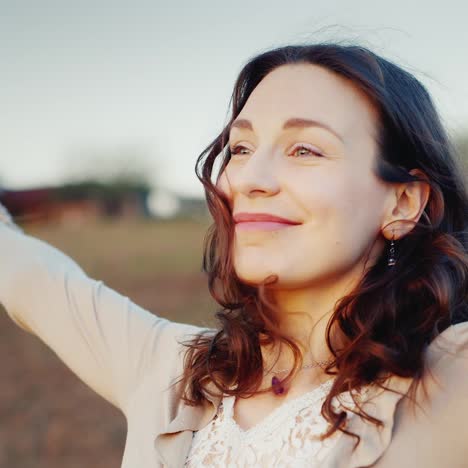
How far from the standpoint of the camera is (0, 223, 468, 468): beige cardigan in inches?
61.9

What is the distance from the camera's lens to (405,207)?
1952mm

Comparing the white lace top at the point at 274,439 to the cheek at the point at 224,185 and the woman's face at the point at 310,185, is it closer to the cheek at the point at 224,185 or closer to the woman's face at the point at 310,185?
the woman's face at the point at 310,185

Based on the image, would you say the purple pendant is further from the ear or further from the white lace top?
the ear

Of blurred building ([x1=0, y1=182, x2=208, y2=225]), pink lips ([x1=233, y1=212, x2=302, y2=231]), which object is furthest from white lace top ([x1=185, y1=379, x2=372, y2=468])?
blurred building ([x1=0, y1=182, x2=208, y2=225])

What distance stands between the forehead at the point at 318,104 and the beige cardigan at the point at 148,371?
60cm

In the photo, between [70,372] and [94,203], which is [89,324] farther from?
[94,203]

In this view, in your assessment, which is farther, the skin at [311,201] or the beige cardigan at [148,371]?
the skin at [311,201]

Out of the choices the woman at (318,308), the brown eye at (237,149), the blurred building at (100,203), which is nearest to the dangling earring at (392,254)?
the woman at (318,308)

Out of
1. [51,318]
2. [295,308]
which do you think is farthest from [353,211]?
[51,318]

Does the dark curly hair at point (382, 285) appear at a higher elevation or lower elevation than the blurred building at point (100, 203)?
higher

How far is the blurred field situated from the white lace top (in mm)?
612

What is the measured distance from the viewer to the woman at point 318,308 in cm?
167

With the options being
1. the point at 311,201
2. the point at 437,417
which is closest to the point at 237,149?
the point at 311,201

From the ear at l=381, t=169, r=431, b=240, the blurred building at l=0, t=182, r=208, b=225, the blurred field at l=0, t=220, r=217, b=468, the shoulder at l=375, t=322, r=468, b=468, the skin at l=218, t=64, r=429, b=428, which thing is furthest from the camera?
the blurred building at l=0, t=182, r=208, b=225
